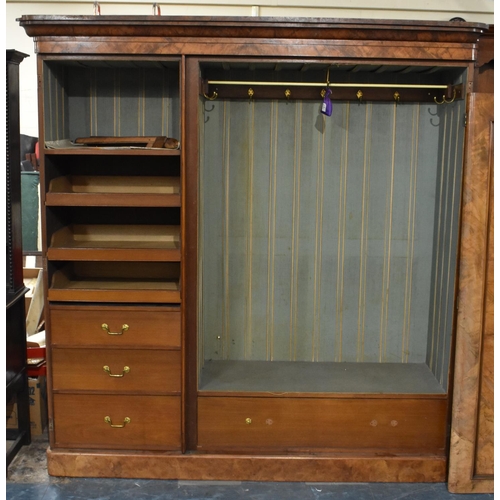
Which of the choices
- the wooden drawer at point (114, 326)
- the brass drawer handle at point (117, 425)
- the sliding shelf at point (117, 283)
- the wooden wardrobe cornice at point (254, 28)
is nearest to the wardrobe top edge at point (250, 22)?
the wooden wardrobe cornice at point (254, 28)

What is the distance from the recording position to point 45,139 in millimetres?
3014

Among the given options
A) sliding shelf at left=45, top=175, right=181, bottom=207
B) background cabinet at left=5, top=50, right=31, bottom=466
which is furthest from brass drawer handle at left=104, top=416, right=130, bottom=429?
sliding shelf at left=45, top=175, right=181, bottom=207

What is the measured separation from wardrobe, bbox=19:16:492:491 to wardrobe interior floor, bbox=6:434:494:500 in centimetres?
6

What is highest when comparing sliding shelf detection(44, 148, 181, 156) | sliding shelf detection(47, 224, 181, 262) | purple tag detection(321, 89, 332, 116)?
purple tag detection(321, 89, 332, 116)

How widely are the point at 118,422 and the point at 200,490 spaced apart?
55 centimetres

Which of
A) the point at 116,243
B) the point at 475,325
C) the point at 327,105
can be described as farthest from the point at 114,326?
the point at 475,325

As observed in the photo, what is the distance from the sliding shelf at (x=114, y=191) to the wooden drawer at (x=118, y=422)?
100 cm

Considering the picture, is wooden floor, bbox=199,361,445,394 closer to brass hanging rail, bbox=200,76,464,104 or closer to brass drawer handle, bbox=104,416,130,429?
brass drawer handle, bbox=104,416,130,429

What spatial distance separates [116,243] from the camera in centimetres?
337

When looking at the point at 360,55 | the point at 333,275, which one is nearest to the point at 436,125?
the point at 360,55

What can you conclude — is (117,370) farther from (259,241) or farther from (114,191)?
(259,241)

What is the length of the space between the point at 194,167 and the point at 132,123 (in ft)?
1.98

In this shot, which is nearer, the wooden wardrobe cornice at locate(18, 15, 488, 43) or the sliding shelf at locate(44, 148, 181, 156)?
the wooden wardrobe cornice at locate(18, 15, 488, 43)

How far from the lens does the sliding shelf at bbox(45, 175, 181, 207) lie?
3.06 m
